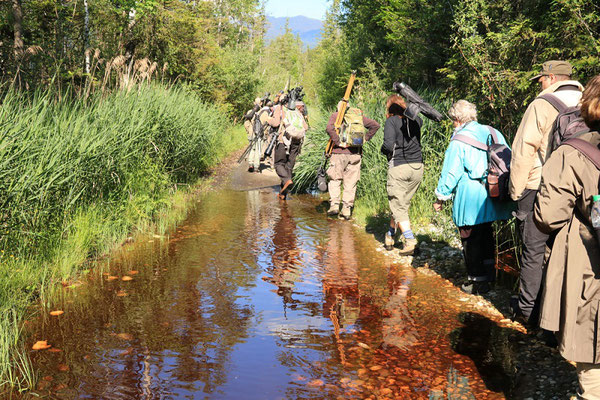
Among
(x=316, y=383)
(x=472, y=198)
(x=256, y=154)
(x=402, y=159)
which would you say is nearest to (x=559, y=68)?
(x=472, y=198)

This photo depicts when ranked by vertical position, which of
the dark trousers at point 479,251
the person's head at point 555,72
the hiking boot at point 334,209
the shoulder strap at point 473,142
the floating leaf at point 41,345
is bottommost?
the floating leaf at point 41,345

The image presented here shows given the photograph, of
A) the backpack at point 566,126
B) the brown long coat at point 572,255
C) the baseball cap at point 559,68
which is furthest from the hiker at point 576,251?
the baseball cap at point 559,68

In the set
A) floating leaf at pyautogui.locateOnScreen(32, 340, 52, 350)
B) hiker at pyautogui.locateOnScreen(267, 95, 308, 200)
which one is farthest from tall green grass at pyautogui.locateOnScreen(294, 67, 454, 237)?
floating leaf at pyautogui.locateOnScreen(32, 340, 52, 350)

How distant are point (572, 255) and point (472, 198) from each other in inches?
115

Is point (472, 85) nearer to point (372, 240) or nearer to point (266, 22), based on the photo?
point (372, 240)

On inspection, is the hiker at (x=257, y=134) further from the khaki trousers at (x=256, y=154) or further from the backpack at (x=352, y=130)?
the backpack at (x=352, y=130)

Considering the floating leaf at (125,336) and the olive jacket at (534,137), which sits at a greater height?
the olive jacket at (534,137)

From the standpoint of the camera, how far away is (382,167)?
33.2 feet

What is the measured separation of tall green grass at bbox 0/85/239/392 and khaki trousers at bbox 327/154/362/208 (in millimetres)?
2962

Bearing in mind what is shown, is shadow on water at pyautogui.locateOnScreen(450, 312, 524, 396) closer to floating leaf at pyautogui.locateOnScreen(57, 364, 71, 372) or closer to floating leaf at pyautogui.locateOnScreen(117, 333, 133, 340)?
floating leaf at pyautogui.locateOnScreen(117, 333, 133, 340)

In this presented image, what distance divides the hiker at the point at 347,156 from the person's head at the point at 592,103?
6.71 metres

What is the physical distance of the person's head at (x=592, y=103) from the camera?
279 cm

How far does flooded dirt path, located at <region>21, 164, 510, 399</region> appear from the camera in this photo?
→ 3857mm

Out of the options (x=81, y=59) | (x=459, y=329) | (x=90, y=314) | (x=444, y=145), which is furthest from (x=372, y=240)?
(x=81, y=59)
